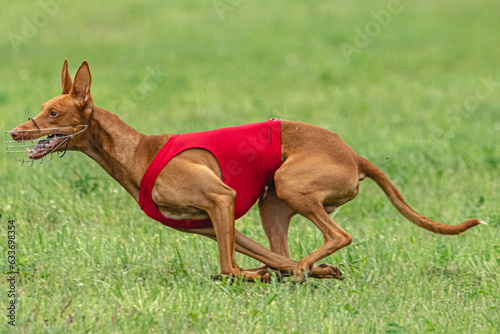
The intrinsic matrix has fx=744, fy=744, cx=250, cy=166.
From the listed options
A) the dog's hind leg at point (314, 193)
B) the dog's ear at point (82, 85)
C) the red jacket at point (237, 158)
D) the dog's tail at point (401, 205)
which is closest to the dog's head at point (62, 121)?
the dog's ear at point (82, 85)

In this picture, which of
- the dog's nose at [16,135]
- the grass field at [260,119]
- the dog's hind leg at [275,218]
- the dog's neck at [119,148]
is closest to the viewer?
the grass field at [260,119]

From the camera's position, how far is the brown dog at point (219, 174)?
5031 millimetres

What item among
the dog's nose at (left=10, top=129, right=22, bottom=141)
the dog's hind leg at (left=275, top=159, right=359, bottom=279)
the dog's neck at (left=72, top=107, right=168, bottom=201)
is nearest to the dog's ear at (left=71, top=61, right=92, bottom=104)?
the dog's neck at (left=72, top=107, right=168, bottom=201)

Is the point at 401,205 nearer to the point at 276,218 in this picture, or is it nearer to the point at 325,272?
the point at 325,272

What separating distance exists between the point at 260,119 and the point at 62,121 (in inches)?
286

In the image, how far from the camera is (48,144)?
5027 mm

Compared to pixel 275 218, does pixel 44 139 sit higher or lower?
higher

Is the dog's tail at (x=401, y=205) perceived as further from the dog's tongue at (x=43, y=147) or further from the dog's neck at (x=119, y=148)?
the dog's tongue at (x=43, y=147)

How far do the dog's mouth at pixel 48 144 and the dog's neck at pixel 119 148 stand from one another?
0.15 meters

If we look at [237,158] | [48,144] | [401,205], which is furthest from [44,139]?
[401,205]

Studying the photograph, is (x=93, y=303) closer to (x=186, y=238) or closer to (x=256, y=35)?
(x=186, y=238)

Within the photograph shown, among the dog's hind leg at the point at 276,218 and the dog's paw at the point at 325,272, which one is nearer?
the dog's paw at the point at 325,272

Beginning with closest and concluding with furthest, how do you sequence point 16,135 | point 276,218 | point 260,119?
point 16,135, point 276,218, point 260,119

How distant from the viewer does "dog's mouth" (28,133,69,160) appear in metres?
4.97
